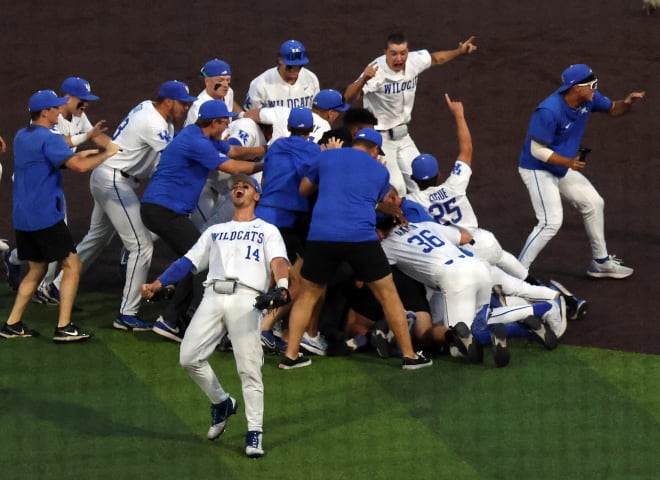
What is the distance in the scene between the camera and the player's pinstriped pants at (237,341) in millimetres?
9094

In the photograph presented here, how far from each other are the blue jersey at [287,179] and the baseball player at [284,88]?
1.79 metres

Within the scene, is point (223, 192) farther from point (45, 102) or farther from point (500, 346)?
point (500, 346)

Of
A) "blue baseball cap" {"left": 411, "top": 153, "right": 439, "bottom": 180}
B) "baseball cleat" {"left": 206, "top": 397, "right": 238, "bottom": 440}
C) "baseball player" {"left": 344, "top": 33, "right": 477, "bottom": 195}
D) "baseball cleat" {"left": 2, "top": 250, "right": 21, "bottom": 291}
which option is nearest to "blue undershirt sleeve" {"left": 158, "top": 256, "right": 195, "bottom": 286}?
"baseball cleat" {"left": 206, "top": 397, "right": 238, "bottom": 440}

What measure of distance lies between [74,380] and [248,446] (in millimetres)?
1882

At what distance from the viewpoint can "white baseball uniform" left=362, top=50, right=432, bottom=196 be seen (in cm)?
1323

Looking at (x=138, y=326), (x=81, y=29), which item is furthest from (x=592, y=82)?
(x=81, y=29)

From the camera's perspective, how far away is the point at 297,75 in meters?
12.9

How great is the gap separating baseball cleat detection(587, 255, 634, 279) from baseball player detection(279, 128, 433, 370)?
2.67 m

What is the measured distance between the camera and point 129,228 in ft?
37.9

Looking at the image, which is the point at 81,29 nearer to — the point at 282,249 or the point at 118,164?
the point at 118,164

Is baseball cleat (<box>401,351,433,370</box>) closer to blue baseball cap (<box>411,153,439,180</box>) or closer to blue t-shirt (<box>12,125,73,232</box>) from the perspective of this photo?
blue baseball cap (<box>411,153,439,180</box>)

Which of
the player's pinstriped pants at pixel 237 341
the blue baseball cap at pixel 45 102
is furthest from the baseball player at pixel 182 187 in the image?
the player's pinstriped pants at pixel 237 341

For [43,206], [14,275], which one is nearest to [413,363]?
[43,206]

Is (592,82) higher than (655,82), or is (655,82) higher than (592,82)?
(592,82)
